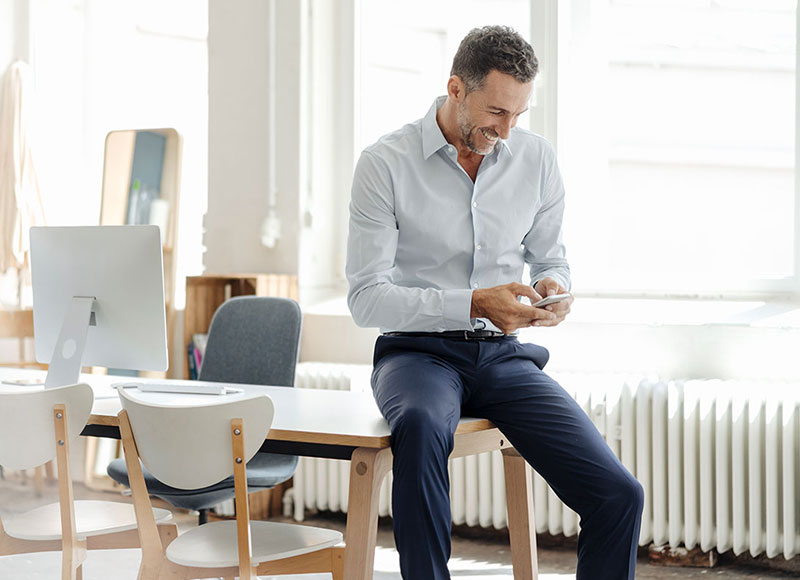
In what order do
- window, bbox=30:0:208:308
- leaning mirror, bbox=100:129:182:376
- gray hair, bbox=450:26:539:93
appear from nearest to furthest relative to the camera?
gray hair, bbox=450:26:539:93 < leaning mirror, bbox=100:129:182:376 < window, bbox=30:0:208:308

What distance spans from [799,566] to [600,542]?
163cm

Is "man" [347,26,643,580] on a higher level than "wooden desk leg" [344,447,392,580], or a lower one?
higher

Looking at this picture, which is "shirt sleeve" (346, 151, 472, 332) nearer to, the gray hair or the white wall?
the gray hair

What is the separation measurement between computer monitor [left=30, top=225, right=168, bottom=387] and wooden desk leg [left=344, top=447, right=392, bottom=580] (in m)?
0.83

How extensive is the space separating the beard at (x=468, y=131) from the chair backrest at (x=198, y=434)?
2.85 feet

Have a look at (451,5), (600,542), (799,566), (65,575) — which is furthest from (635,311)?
(65,575)

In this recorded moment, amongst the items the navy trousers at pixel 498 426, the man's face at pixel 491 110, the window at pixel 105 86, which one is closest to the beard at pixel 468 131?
the man's face at pixel 491 110

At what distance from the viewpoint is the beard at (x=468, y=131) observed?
2.33 metres

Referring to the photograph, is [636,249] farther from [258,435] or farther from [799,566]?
[258,435]

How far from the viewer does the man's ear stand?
2.33 metres

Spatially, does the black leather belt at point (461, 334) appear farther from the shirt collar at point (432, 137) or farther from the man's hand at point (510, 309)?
the shirt collar at point (432, 137)

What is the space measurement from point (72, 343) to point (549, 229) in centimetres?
130

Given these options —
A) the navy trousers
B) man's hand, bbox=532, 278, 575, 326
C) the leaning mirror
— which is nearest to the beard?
man's hand, bbox=532, 278, 575, 326

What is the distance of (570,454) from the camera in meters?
2.09
